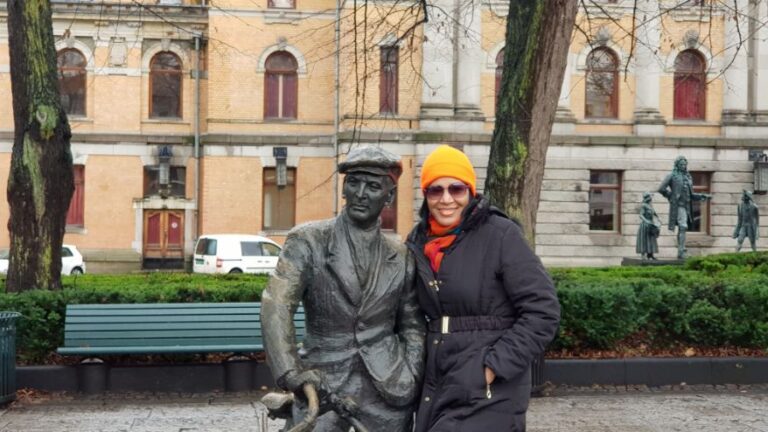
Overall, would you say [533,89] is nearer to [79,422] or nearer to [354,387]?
[79,422]

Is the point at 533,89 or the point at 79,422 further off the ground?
the point at 533,89

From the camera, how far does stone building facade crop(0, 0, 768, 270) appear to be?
34.0m

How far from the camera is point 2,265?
28969 millimetres

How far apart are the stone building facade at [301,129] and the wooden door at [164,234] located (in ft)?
0.17

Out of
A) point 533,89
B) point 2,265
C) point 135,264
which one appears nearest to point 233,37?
point 135,264

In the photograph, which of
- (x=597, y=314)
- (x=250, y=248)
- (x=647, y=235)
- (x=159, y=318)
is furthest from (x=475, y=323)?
(x=250, y=248)

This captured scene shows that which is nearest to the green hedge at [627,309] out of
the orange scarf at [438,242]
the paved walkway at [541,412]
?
the paved walkway at [541,412]

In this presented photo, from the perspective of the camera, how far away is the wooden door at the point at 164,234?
1375 inches

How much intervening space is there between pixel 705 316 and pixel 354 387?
8054mm

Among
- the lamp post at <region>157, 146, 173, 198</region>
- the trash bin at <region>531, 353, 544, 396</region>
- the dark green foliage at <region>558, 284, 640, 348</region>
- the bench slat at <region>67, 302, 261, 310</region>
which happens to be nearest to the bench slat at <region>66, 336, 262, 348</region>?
the bench slat at <region>67, 302, 261, 310</region>

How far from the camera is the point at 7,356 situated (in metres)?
9.30

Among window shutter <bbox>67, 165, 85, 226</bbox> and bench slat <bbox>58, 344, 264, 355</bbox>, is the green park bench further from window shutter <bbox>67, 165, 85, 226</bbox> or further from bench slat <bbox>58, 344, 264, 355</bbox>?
window shutter <bbox>67, 165, 85, 226</bbox>

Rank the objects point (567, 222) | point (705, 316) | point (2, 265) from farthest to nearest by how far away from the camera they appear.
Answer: point (567, 222) < point (2, 265) < point (705, 316)

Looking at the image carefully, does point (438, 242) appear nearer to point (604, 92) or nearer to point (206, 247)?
point (206, 247)
